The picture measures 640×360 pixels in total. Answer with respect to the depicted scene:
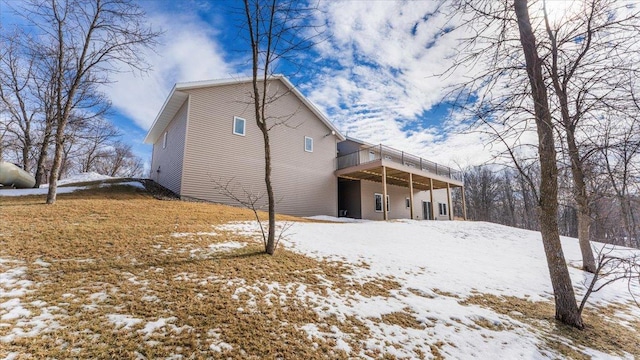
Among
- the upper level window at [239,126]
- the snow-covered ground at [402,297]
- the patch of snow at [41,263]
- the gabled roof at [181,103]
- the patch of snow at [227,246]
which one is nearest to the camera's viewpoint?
the snow-covered ground at [402,297]

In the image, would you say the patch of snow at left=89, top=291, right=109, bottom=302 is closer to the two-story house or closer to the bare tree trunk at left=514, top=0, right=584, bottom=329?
the bare tree trunk at left=514, top=0, right=584, bottom=329

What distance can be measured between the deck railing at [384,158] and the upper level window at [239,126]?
7.22 metres

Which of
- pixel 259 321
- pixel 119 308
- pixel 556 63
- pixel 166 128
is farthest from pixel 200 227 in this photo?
pixel 166 128

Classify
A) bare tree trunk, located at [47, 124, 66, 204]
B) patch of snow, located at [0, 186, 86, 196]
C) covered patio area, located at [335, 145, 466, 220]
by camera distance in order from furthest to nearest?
1. covered patio area, located at [335, 145, 466, 220]
2. patch of snow, located at [0, 186, 86, 196]
3. bare tree trunk, located at [47, 124, 66, 204]

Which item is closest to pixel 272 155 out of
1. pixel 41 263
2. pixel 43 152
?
pixel 43 152

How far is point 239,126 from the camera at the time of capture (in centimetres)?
1374

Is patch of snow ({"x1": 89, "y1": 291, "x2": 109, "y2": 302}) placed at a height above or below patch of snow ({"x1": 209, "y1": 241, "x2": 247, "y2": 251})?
below

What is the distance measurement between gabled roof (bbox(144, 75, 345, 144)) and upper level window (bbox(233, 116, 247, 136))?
6.21 ft

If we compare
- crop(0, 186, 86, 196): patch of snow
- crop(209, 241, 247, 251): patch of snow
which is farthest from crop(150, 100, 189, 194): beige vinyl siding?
crop(209, 241, 247, 251): patch of snow

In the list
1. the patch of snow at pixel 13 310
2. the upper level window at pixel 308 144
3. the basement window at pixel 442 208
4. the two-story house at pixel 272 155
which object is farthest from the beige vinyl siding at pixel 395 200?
the patch of snow at pixel 13 310

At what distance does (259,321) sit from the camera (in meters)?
3.17

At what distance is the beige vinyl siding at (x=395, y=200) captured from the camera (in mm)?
19500

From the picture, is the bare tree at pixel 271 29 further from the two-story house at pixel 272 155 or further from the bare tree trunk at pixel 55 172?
the bare tree trunk at pixel 55 172

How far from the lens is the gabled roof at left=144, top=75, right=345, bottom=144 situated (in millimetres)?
12222
